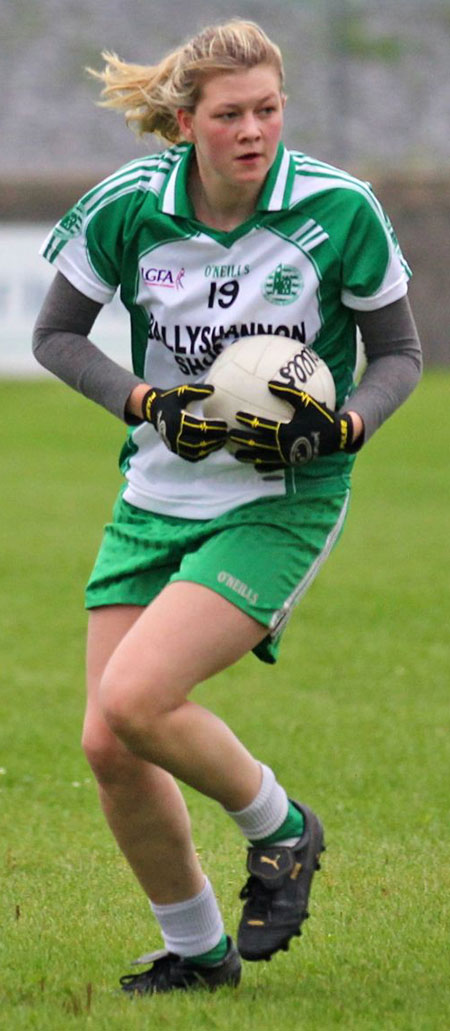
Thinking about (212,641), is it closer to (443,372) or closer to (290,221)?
(290,221)

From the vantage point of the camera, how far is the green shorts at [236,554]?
4.12m

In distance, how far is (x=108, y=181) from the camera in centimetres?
435

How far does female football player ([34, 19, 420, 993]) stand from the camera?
13.3ft

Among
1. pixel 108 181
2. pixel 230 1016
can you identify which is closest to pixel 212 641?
pixel 230 1016

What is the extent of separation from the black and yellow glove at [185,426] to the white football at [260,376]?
4cm

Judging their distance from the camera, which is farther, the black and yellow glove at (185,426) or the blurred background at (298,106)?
the blurred background at (298,106)

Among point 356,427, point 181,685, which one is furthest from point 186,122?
point 181,685

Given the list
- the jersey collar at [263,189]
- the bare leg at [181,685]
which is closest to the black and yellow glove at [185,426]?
the bare leg at [181,685]

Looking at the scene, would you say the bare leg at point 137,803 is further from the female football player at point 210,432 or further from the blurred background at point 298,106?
the blurred background at point 298,106

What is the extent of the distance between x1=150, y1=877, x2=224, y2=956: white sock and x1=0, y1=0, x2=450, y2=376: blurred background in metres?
20.9

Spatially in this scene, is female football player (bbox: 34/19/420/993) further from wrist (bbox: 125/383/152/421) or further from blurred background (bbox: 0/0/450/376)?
blurred background (bbox: 0/0/450/376)

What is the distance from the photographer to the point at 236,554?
4145 mm

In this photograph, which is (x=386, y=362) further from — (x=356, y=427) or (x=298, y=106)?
(x=298, y=106)

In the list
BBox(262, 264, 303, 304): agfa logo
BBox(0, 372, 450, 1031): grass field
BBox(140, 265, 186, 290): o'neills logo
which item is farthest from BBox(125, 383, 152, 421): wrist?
BBox(0, 372, 450, 1031): grass field
